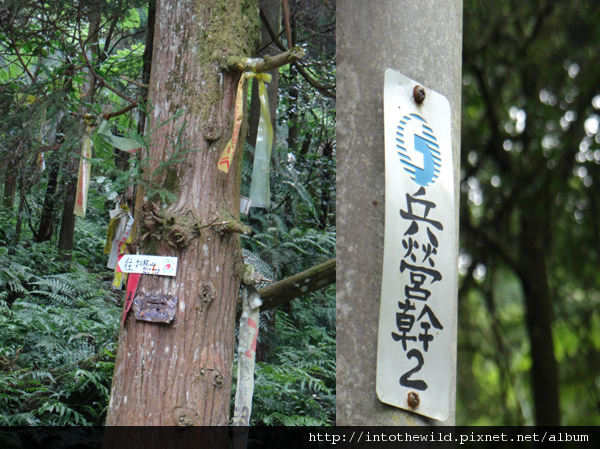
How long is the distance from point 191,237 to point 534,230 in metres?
0.90

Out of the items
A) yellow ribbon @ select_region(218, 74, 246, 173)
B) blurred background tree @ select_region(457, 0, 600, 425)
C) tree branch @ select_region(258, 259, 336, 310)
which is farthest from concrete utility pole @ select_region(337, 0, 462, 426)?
tree branch @ select_region(258, 259, 336, 310)

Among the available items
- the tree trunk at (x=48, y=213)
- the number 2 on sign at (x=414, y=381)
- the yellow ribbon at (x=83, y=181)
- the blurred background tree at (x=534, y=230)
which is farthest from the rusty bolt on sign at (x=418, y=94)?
the tree trunk at (x=48, y=213)

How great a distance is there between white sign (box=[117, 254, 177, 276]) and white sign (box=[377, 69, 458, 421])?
0.85 metres

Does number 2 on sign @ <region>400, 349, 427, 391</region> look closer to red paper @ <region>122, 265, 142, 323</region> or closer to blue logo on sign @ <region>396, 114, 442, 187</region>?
blue logo on sign @ <region>396, 114, 442, 187</region>

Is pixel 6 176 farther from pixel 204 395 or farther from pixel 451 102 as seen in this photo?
pixel 451 102

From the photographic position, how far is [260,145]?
1.56 metres

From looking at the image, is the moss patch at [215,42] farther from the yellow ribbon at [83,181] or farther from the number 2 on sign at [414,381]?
the number 2 on sign at [414,381]

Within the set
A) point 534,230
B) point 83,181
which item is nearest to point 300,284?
point 83,181

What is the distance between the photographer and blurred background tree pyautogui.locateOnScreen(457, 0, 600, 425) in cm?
88

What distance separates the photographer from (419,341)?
716 millimetres

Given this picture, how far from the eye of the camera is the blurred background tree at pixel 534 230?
2.89ft

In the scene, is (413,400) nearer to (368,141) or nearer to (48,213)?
(368,141)

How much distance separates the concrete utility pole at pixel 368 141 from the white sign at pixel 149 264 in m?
0.79

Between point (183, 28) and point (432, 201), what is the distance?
1100 mm
